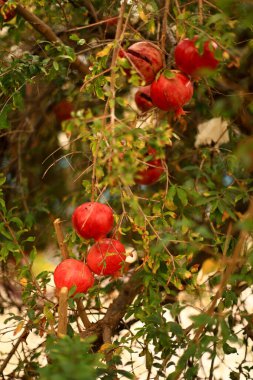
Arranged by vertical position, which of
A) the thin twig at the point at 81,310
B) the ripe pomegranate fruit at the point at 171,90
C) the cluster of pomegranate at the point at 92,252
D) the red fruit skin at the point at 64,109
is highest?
the ripe pomegranate fruit at the point at 171,90

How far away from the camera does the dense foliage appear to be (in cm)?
126

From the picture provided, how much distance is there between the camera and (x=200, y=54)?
1390 millimetres

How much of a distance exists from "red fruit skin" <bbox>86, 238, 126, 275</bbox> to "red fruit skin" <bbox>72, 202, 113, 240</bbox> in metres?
0.05

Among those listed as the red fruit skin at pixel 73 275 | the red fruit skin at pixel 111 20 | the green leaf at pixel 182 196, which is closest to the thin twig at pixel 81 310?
the red fruit skin at pixel 73 275

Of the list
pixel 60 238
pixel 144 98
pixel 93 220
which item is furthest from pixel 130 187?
pixel 93 220

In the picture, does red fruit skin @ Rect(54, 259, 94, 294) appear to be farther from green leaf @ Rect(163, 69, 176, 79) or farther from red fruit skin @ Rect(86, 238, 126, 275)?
green leaf @ Rect(163, 69, 176, 79)

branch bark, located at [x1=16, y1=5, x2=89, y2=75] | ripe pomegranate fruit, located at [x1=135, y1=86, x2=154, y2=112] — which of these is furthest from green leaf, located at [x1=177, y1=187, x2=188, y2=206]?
branch bark, located at [x1=16, y1=5, x2=89, y2=75]

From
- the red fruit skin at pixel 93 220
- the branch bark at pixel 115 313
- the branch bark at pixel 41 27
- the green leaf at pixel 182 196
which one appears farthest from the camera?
the branch bark at pixel 41 27

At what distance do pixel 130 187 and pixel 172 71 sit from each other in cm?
66

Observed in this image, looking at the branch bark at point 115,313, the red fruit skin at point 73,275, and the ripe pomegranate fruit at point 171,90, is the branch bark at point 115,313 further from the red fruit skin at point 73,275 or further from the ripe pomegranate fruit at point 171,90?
the ripe pomegranate fruit at point 171,90

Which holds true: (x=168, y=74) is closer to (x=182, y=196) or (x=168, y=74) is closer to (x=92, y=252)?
(x=182, y=196)

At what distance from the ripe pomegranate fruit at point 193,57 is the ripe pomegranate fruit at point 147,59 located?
6cm

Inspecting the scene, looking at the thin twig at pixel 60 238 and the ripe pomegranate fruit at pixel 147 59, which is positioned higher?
the ripe pomegranate fruit at pixel 147 59

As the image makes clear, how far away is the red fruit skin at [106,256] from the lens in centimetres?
146
